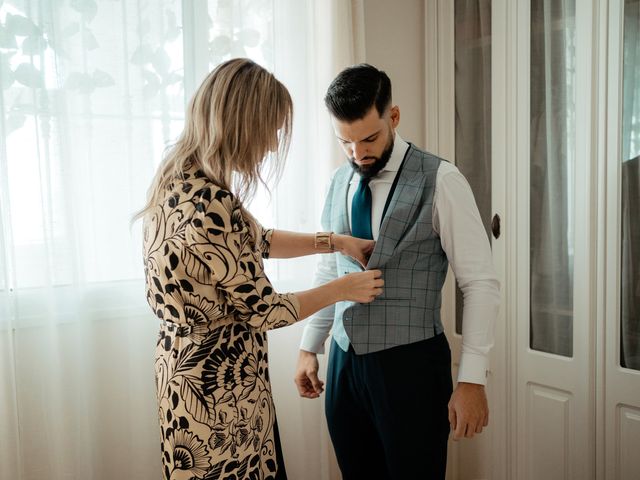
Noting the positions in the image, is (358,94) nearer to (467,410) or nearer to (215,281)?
(215,281)

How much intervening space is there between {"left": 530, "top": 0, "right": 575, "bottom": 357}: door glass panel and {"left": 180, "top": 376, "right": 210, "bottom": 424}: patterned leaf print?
144 centimetres

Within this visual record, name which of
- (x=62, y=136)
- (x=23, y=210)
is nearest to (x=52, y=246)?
(x=23, y=210)

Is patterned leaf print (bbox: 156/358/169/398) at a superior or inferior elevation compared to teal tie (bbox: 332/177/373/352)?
inferior

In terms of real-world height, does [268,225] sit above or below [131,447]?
above

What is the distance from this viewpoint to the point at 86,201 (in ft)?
5.91

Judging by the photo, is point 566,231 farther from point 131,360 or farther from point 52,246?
point 52,246

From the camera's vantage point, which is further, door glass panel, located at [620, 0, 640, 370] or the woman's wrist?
door glass panel, located at [620, 0, 640, 370]

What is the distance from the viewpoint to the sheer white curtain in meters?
1.68

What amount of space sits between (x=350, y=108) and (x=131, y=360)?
111cm

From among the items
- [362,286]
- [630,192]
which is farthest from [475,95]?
[362,286]

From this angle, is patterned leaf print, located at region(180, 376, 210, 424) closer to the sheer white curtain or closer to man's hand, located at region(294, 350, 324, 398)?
man's hand, located at region(294, 350, 324, 398)

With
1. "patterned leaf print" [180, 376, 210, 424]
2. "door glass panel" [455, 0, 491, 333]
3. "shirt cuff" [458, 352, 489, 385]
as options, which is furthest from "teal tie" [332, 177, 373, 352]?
"door glass panel" [455, 0, 491, 333]

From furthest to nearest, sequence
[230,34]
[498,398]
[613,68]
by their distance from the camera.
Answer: [498,398] < [230,34] < [613,68]

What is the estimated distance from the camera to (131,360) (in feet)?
6.23
